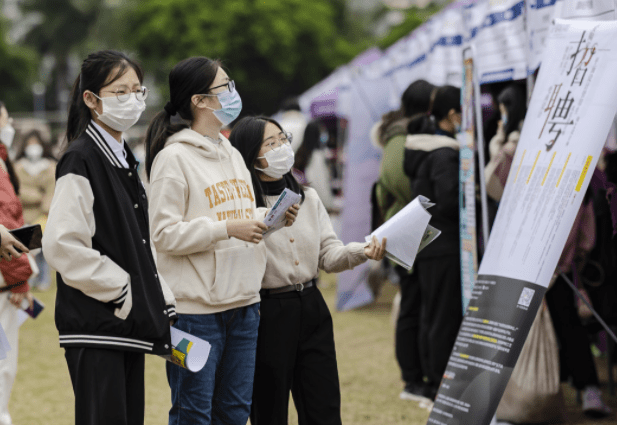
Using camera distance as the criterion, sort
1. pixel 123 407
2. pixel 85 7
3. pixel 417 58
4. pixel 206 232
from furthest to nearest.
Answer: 1. pixel 85 7
2. pixel 417 58
3. pixel 206 232
4. pixel 123 407

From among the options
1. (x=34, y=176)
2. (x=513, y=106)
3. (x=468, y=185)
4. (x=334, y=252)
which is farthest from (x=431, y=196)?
(x=34, y=176)

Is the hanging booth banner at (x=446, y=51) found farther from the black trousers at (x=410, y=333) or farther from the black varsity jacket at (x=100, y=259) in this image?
the black varsity jacket at (x=100, y=259)

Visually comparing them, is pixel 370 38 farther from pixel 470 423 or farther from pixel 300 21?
pixel 470 423

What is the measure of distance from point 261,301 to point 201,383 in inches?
20.9

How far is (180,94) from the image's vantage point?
3.23m

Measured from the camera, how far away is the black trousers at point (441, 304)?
5.05 m

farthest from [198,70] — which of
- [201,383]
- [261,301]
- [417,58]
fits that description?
[417,58]

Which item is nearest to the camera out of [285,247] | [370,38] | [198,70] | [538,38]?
[198,70]

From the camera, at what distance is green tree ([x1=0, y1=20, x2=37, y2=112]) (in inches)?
1907

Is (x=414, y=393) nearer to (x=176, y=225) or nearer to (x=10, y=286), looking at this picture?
(x=10, y=286)

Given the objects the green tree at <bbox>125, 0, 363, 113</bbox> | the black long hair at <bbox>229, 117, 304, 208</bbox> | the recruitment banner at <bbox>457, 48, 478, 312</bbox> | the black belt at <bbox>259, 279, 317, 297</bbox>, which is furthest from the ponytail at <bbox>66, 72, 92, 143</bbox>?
the green tree at <bbox>125, 0, 363, 113</bbox>

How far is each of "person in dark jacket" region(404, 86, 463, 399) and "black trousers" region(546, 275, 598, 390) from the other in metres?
0.61

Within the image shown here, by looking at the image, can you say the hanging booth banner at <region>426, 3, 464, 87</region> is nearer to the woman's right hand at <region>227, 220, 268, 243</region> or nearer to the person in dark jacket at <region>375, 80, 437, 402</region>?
the person in dark jacket at <region>375, 80, 437, 402</region>

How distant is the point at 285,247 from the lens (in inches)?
136
